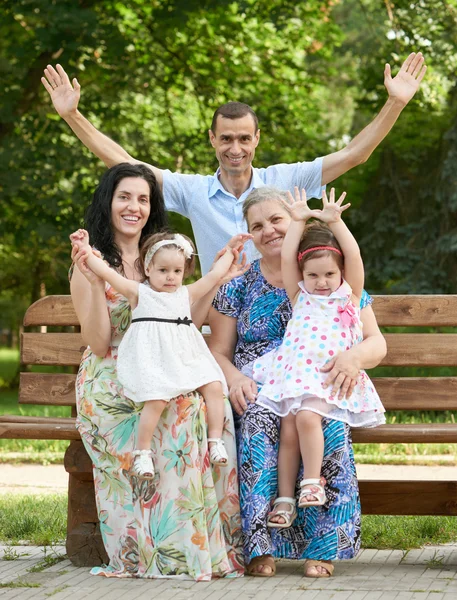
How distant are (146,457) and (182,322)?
584 millimetres

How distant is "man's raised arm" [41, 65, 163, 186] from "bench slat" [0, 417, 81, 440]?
58.8 inches

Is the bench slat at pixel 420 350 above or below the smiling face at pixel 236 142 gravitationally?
below

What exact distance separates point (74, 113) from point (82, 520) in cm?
209

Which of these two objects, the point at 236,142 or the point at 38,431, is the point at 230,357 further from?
the point at 236,142

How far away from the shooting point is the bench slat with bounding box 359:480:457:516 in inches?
193

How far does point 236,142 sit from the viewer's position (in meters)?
5.39

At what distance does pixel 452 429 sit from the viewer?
4.36 m

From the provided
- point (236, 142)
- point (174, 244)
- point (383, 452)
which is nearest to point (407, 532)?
point (174, 244)

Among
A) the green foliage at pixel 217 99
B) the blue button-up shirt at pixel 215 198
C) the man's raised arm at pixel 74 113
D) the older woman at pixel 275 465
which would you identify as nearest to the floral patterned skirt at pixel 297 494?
the older woman at pixel 275 465

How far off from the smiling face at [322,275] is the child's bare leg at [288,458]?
0.55m

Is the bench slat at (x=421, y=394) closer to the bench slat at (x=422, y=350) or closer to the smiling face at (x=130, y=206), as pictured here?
the bench slat at (x=422, y=350)

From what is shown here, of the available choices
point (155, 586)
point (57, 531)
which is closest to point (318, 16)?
point (57, 531)

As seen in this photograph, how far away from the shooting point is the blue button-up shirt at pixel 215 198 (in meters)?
5.45

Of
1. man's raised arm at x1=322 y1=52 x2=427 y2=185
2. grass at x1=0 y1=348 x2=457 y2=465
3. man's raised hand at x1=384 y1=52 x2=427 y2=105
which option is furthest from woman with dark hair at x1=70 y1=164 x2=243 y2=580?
grass at x1=0 y1=348 x2=457 y2=465
